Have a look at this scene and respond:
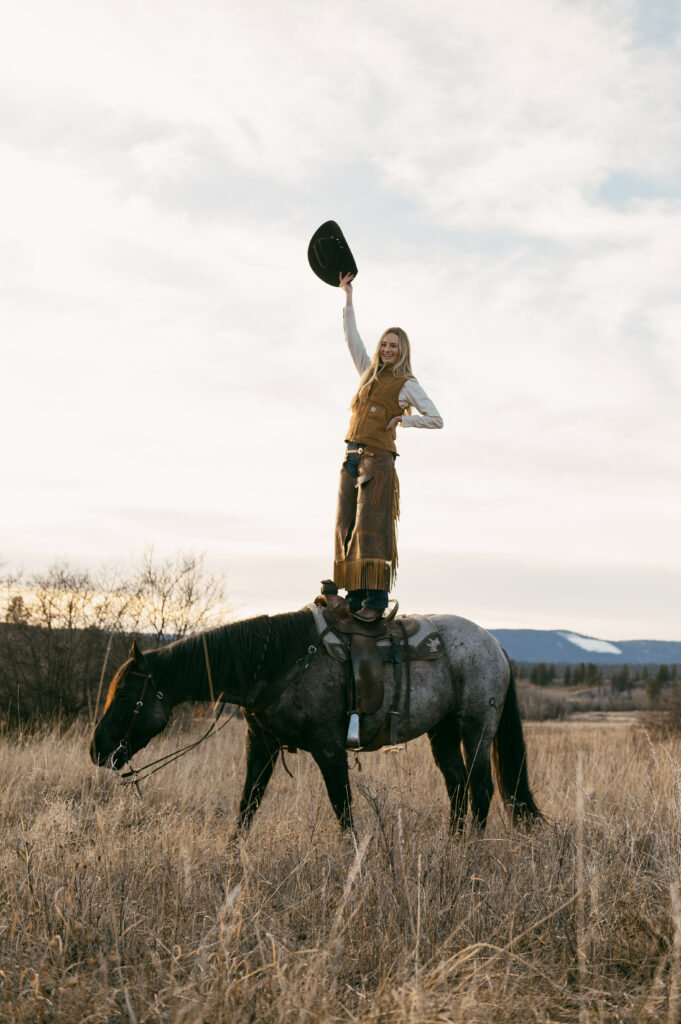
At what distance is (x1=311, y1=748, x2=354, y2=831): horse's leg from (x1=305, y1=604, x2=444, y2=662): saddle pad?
0.61 meters

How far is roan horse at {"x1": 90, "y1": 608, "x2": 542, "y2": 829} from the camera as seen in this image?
4.95m

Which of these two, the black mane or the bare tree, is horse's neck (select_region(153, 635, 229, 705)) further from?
the bare tree

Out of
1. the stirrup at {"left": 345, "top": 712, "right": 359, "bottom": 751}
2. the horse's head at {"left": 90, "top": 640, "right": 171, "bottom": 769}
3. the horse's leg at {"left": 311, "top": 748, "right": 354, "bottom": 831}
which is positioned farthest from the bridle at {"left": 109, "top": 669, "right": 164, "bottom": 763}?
the stirrup at {"left": 345, "top": 712, "right": 359, "bottom": 751}

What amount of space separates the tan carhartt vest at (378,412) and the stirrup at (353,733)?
1.86 m

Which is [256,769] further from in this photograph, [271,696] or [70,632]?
[70,632]

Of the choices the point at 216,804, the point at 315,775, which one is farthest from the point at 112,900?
the point at 315,775

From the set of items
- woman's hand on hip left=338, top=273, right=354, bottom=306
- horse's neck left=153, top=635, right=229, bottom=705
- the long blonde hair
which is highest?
woman's hand on hip left=338, top=273, right=354, bottom=306

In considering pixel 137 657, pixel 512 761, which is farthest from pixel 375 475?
pixel 512 761

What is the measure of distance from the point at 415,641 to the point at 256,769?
139 cm

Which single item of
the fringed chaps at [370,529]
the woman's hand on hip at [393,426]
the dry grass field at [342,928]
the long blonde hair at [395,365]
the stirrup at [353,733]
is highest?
the long blonde hair at [395,365]

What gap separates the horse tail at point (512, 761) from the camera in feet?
19.0

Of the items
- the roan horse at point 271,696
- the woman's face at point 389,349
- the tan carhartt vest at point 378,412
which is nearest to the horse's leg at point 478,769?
the roan horse at point 271,696

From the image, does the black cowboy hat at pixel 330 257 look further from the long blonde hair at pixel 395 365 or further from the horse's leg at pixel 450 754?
the horse's leg at pixel 450 754

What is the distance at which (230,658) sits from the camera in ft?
16.7
